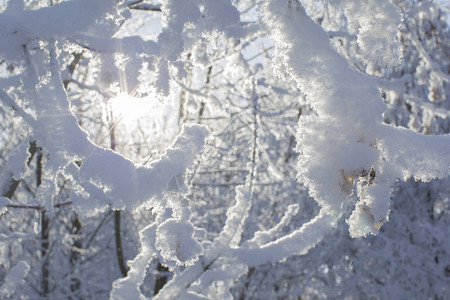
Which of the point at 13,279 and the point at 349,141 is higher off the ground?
the point at 349,141

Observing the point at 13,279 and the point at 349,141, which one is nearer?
the point at 349,141

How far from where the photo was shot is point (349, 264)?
6.60 meters

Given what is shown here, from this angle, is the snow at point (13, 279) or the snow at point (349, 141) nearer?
the snow at point (349, 141)

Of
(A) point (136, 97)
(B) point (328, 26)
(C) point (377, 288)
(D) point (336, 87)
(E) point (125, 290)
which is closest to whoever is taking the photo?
(D) point (336, 87)

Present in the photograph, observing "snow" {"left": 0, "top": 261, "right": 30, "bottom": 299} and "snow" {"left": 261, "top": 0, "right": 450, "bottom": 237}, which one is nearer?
"snow" {"left": 261, "top": 0, "right": 450, "bottom": 237}

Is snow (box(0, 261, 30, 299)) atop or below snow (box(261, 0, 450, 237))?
below

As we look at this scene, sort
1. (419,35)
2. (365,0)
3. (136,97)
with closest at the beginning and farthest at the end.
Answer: (365,0), (136,97), (419,35)

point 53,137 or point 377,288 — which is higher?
point 53,137

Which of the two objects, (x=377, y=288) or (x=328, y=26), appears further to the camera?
(x=377, y=288)

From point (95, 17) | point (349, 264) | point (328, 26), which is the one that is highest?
point (95, 17)

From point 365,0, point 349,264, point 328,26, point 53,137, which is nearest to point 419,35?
point 328,26

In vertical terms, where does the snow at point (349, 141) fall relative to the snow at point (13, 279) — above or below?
above

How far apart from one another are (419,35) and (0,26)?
21.3 ft

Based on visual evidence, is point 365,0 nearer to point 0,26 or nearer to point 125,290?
point 0,26
